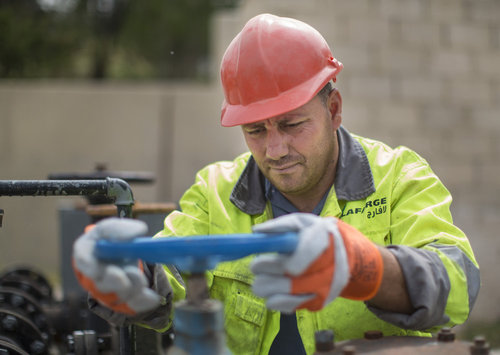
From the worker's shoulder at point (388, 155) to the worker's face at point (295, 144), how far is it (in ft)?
0.53

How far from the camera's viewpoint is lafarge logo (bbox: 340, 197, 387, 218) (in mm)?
1951

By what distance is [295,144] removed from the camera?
1.93 m

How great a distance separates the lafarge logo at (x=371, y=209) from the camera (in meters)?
1.95

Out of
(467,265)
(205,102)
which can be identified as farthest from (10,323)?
(205,102)

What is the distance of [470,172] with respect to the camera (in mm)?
5152

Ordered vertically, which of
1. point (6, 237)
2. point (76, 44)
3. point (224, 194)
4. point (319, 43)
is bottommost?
point (6, 237)

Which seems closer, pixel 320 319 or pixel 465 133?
pixel 320 319

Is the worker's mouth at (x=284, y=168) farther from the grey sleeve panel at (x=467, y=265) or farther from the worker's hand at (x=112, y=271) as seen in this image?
the worker's hand at (x=112, y=271)

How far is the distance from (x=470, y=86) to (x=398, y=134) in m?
0.73

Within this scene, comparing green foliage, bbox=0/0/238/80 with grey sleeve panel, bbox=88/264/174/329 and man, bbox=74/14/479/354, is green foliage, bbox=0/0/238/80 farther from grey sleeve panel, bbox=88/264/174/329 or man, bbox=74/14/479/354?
grey sleeve panel, bbox=88/264/174/329

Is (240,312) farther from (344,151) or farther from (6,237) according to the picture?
(6,237)

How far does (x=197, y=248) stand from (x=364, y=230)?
3.15 ft

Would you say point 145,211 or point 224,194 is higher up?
point 224,194

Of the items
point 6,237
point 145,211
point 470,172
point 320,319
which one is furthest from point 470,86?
point 6,237
